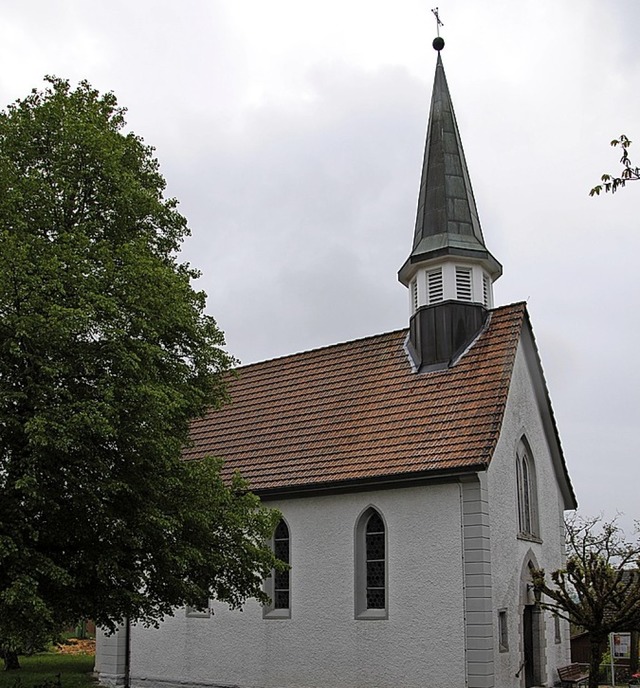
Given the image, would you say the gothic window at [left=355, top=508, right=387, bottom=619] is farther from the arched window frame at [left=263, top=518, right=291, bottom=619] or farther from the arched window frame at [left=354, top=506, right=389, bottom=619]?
the arched window frame at [left=263, top=518, right=291, bottom=619]

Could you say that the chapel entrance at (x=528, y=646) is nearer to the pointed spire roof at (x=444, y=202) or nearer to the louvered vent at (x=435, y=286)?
the louvered vent at (x=435, y=286)

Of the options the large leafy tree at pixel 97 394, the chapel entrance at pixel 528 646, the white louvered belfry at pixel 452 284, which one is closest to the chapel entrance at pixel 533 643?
the chapel entrance at pixel 528 646

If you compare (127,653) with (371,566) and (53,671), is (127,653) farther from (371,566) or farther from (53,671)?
(371,566)

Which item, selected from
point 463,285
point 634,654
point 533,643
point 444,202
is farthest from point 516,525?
point 444,202

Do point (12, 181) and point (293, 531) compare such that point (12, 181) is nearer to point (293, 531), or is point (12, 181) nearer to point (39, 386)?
point (39, 386)

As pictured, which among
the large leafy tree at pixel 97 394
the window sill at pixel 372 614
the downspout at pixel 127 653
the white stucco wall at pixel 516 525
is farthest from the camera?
the downspout at pixel 127 653

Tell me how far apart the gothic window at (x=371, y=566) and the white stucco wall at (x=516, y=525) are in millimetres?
2358

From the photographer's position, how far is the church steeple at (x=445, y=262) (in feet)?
66.2

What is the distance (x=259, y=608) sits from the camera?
19125 mm

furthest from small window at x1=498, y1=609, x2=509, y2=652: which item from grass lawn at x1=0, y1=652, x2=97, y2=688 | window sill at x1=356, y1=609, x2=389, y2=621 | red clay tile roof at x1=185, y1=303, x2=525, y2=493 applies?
grass lawn at x1=0, y1=652, x2=97, y2=688

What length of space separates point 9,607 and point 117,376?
11.0 feet

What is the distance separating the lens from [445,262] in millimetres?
20812

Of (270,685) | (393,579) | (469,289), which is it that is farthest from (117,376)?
(469,289)

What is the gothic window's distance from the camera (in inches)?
685
